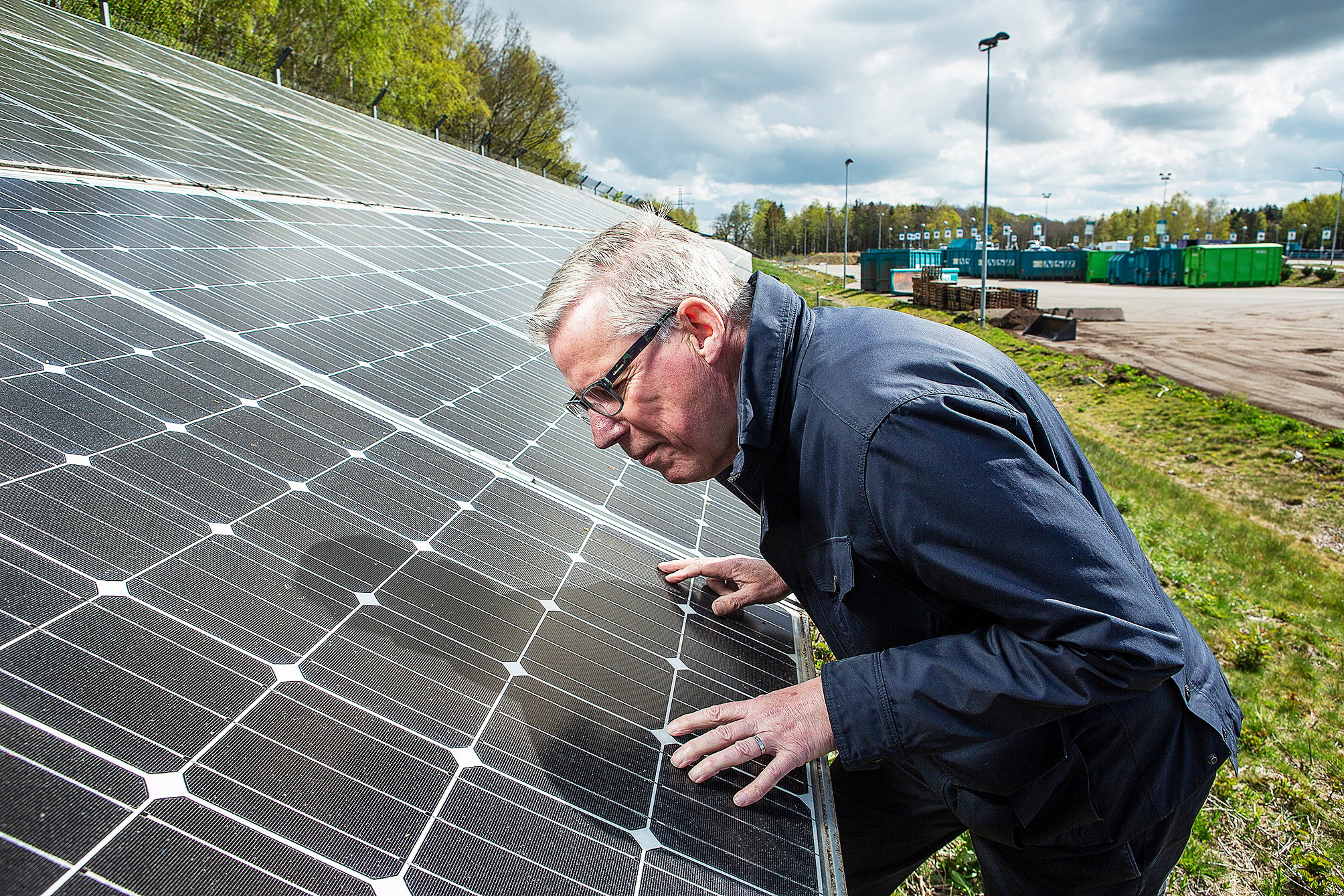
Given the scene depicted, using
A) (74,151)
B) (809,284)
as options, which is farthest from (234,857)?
(809,284)

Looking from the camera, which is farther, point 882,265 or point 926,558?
point 882,265

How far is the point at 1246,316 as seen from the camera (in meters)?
33.4

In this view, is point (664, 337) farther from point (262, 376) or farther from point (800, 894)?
point (262, 376)

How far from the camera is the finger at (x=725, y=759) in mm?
2033

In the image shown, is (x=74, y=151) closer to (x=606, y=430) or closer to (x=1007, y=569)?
(x=606, y=430)

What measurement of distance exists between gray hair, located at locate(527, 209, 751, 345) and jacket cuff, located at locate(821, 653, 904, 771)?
103 centimetres

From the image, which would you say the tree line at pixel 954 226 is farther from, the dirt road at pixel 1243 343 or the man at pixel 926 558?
the man at pixel 926 558

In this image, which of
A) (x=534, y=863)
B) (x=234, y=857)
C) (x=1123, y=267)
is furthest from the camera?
(x=1123, y=267)

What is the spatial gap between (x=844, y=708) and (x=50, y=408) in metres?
2.31

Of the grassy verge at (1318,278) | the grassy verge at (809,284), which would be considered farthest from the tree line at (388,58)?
the grassy verge at (1318,278)

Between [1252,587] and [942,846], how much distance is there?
7124 mm

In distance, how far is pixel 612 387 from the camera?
241 centimetres

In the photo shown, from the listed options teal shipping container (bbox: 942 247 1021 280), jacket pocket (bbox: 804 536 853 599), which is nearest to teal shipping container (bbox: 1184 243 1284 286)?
teal shipping container (bbox: 942 247 1021 280)

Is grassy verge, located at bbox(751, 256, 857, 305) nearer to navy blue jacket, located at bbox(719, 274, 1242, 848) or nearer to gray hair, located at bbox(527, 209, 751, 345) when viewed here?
gray hair, located at bbox(527, 209, 751, 345)
